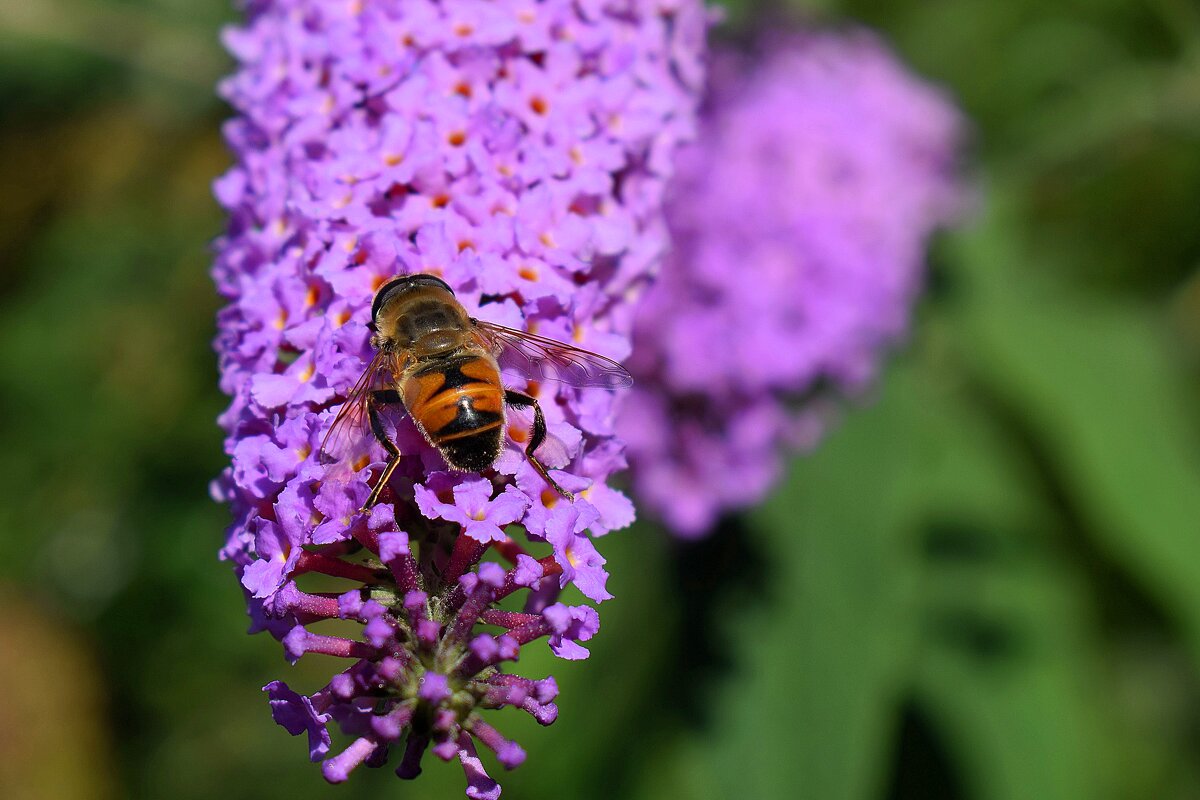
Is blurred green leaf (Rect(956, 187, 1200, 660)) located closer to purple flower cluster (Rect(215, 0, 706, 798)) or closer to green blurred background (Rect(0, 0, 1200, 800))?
green blurred background (Rect(0, 0, 1200, 800))

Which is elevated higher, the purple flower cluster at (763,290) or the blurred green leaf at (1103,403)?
the purple flower cluster at (763,290)

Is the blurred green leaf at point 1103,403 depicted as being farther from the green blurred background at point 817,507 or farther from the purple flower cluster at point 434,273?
the purple flower cluster at point 434,273

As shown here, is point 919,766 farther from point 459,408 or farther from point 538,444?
point 459,408

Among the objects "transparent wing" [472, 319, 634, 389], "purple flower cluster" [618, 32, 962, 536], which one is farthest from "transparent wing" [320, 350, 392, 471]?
"purple flower cluster" [618, 32, 962, 536]

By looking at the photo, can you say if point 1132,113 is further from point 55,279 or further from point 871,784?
point 55,279

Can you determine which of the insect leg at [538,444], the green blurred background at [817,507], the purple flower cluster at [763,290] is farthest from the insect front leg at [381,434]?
the green blurred background at [817,507]

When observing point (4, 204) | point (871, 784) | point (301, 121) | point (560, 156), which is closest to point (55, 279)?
point (4, 204)

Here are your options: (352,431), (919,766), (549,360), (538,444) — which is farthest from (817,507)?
(352,431)
